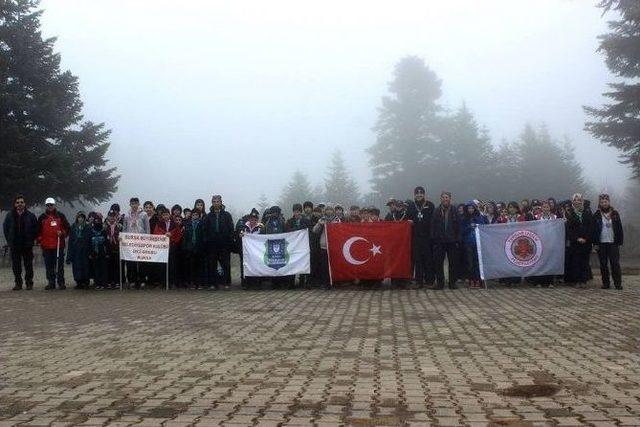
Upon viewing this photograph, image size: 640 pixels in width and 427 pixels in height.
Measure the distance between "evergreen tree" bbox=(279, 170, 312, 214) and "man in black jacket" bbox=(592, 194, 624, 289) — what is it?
51.0m

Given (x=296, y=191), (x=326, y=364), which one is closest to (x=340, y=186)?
(x=296, y=191)

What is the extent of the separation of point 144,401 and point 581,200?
1204cm

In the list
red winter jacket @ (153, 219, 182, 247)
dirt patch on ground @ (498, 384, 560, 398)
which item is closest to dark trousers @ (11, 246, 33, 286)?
red winter jacket @ (153, 219, 182, 247)

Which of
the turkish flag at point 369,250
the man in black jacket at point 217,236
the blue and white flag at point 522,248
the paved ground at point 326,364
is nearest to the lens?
the paved ground at point 326,364

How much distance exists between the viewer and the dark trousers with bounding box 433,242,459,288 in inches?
595

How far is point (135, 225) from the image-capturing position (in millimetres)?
16562

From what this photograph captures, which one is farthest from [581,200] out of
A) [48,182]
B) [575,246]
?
[48,182]

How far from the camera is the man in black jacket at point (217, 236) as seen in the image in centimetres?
1608

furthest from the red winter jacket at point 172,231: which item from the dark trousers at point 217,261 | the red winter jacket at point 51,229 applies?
the red winter jacket at point 51,229

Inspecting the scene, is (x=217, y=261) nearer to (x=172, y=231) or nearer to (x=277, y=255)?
(x=172, y=231)

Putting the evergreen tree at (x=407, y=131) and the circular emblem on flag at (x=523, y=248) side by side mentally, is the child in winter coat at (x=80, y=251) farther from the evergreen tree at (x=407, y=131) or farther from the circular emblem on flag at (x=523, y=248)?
the evergreen tree at (x=407, y=131)

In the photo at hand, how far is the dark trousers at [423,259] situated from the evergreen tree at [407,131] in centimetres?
4799

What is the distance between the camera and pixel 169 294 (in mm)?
14750

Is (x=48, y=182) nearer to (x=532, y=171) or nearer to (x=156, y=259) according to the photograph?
(x=156, y=259)
